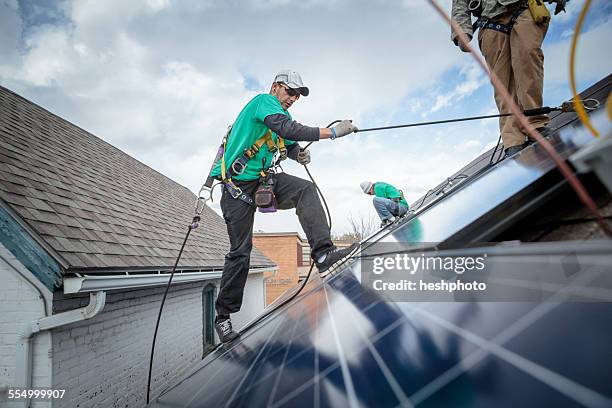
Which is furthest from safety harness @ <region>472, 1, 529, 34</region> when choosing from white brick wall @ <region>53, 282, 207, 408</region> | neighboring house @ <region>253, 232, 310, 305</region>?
neighboring house @ <region>253, 232, 310, 305</region>

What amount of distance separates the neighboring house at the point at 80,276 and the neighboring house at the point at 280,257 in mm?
12179

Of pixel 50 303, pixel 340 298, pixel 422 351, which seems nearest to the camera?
pixel 422 351

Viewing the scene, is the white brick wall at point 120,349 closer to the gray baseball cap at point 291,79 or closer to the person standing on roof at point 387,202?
the gray baseball cap at point 291,79

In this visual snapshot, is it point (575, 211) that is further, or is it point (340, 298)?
point (340, 298)

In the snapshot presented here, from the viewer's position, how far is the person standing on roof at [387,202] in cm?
796

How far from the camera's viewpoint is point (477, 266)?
1233mm

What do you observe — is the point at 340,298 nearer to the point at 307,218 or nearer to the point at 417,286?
the point at 417,286

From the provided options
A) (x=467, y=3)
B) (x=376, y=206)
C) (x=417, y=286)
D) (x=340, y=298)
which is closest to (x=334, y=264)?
(x=340, y=298)

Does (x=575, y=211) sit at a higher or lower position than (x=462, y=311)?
higher

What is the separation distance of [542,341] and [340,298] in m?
1.38

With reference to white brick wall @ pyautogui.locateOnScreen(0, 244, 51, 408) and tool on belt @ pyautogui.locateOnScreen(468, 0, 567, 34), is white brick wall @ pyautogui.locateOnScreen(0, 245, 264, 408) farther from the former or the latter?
tool on belt @ pyautogui.locateOnScreen(468, 0, 567, 34)

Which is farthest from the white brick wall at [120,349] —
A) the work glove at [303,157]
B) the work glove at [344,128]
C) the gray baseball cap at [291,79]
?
the gray baseball cap at [291,79]

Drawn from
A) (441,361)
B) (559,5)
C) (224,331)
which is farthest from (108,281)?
(559,5)

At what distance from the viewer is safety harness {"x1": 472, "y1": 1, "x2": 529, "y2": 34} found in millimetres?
2947
